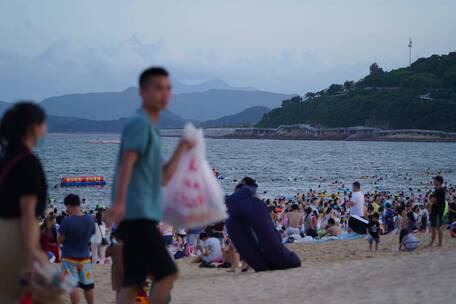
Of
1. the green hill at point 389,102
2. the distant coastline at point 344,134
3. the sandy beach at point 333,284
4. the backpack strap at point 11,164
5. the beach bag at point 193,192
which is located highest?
the green hill at point 389,102

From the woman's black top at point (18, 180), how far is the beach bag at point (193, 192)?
0.90 m

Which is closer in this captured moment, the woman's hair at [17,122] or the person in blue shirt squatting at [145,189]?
the woman's hair at [17,122]

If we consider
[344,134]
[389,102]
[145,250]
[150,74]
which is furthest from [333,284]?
[344,134]

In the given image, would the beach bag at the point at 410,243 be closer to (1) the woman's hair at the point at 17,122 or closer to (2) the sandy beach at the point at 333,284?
(2) the sandy beach at the point at 333,284

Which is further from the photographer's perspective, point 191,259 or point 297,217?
point 297,217

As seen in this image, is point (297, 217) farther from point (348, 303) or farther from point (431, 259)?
point (348, 303)

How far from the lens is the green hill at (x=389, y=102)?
416 feet

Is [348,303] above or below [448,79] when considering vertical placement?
below

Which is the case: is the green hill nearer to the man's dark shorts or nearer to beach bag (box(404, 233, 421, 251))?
beach bag (box(404, 233, 421, 251))

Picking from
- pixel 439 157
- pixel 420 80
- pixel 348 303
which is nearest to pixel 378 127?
pixel 420 80

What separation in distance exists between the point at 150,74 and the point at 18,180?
94 cm

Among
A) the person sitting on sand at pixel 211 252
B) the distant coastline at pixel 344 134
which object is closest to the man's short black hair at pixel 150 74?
the person sitting on sand at pixel 211 252

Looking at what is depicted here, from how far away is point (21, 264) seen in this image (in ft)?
11.4

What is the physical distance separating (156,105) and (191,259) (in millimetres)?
8001
